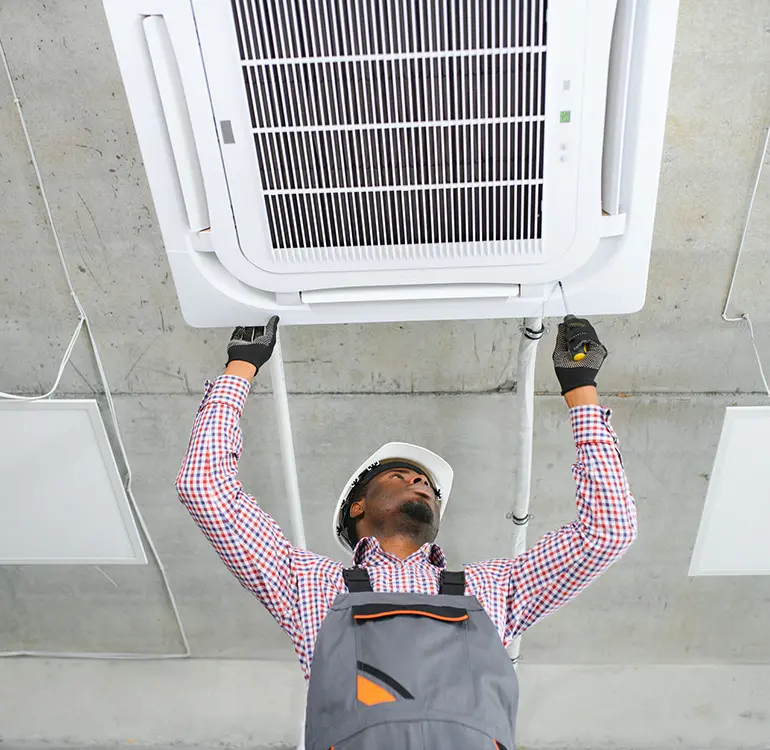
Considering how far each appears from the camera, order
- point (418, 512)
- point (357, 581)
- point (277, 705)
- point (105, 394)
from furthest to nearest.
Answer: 1. point (277, 705)
2. point (105, 394)
3. point (418, 512)
4. point (357, 581)

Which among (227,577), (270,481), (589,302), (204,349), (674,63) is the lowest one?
(227,577)

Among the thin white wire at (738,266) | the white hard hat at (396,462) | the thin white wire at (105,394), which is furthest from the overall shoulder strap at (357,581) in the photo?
the thin white wire at (738,266)

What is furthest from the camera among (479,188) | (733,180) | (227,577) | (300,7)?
(227,577)

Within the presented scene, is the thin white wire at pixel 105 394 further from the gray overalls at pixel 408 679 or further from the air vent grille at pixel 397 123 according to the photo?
the gray overalls at pixel 408 679

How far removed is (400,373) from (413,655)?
651 mm

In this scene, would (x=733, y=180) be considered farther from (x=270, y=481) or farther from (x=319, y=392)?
(x=270, y=481)

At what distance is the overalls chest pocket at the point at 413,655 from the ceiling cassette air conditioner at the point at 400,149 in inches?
17.2

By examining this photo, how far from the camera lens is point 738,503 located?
61.9 inches

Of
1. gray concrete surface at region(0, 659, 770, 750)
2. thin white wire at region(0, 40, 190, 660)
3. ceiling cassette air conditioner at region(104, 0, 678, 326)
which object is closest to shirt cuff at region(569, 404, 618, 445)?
ceiling cassette air conditioner at region(104, 0, 678, 326)

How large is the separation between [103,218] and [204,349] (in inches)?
12.7

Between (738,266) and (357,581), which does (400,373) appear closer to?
(357,581)

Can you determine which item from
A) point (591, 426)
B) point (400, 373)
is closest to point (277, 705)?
point (400, 373)

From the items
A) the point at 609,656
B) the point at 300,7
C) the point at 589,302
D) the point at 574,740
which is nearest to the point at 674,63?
the point at 589,302

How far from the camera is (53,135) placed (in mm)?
1207
